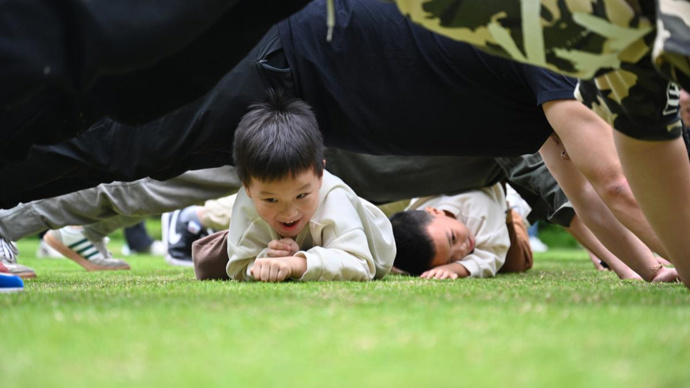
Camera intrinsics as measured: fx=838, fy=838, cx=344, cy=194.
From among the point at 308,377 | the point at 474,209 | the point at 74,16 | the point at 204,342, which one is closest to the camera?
the point at 308,377

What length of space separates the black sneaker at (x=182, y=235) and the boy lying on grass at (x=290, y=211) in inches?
86.2

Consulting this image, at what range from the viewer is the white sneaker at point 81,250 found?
3975mm

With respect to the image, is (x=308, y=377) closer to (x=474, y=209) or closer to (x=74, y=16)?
(x=74, y=16)

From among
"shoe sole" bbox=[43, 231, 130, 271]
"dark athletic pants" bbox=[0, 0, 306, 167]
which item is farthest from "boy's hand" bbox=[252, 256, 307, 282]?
"shoe sole" bbox=[43, 231, 130, 271]

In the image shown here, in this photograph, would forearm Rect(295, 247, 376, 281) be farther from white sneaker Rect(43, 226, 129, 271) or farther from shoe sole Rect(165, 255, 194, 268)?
shoe sole Rect(165, 255, 194, 268)

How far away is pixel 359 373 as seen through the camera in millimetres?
952

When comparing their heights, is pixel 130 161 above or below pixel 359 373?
below

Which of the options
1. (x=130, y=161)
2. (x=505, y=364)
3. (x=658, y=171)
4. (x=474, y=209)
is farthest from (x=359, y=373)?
(x=474, y=209)

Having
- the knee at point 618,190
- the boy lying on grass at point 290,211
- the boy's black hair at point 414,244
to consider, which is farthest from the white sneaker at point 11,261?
the knee at point 618,190

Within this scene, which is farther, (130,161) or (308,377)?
(130,161)

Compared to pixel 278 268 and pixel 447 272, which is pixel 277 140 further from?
pixel 447 272

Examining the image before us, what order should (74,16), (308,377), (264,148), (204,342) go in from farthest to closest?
(264,148) < (74,16) < (204,342) < (308,377)

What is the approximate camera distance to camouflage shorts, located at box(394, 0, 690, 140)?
56.3 inches

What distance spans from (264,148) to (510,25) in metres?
0.90
